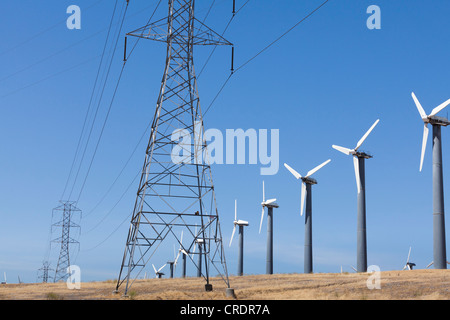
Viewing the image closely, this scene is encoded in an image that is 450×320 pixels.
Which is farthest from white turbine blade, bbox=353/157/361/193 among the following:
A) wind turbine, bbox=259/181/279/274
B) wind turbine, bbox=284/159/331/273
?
wind turbine, bbox=259/181/279/274

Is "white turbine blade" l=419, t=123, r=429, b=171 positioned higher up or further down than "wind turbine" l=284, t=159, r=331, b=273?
higher up

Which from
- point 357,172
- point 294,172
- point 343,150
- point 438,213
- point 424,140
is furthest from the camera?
point 294,172

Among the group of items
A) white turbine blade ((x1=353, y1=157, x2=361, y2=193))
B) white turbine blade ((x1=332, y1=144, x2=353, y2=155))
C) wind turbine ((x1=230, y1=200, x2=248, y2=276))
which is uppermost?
white turbine blade ((x1=332, y1=144, x2=353, y2=155))

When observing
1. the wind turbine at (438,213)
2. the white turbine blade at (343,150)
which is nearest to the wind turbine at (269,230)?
the white turbine blade at (343,150)

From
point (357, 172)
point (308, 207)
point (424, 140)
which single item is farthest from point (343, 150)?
point (424, 140)

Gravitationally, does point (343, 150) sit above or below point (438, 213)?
above

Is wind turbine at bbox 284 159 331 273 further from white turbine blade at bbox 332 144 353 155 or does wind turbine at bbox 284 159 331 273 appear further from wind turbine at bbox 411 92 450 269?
wind turbine at bbox 411 92 450 269

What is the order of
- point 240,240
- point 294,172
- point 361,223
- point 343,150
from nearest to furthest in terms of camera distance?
point 361,223 → point 343,150 → point 294,172 → point 240,240

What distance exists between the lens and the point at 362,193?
257ft

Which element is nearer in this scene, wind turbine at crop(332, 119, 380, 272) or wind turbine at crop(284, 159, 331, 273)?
wind turbine at crop(332, 119, 380, 272)

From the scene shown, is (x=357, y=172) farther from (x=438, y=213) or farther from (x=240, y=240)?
(x=240, y=240)
